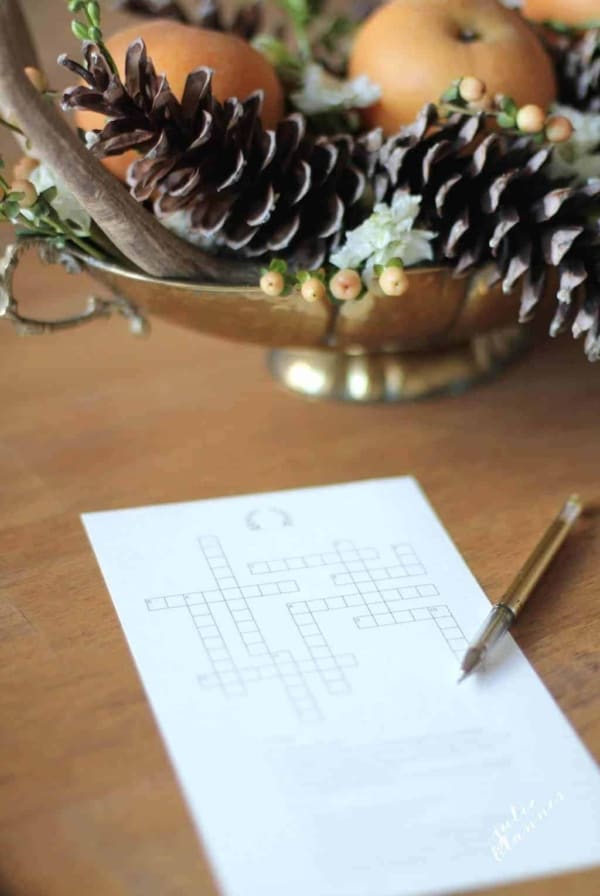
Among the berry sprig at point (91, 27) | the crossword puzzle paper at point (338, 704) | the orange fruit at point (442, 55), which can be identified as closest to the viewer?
the crossword puzzle paper at point (338, 704)

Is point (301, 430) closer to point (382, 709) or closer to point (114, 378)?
point (114, 378)

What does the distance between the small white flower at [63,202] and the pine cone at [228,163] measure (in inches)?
1.5

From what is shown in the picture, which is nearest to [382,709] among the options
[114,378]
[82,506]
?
[82,506]

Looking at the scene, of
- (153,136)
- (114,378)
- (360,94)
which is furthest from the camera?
(114,378)

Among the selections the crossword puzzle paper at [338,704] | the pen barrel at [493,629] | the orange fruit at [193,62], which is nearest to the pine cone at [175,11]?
the orange fruit at [193,62]

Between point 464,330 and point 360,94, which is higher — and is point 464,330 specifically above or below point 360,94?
below

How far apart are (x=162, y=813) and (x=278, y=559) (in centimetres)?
17

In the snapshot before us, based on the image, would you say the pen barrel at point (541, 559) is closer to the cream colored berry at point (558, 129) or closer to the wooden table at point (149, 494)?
the wooden table at point (149, 494)

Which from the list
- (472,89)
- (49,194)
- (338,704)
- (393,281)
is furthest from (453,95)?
(338,704)

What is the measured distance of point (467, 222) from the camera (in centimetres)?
58

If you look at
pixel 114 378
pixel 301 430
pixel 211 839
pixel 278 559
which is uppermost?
pixel 114 378

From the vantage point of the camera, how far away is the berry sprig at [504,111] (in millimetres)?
586

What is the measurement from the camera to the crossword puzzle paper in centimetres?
43

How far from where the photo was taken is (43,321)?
0.64 meters
